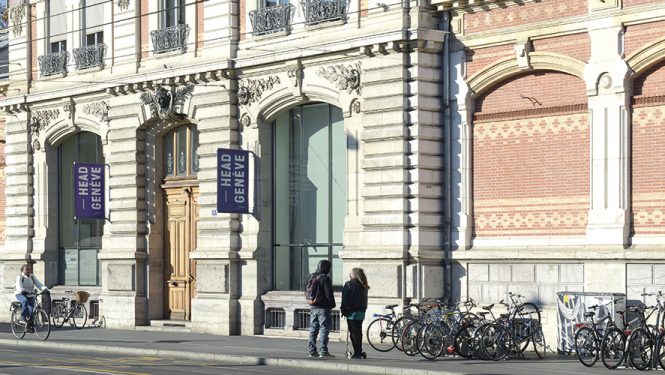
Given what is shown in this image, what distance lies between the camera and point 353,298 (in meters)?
26.5

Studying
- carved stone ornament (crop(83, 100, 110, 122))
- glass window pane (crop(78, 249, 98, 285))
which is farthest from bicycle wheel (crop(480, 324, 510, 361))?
glass window pane (crop(78, 249, 98, 285))

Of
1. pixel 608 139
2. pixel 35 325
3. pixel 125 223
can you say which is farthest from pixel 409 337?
pixel 125 223

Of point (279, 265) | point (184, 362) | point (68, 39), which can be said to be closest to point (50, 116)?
point (68, 39)

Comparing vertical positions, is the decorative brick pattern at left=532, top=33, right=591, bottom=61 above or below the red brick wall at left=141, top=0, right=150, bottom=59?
below

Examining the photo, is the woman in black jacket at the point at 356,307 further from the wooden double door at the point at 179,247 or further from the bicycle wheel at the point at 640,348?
the wooden double door at the point at 179,247

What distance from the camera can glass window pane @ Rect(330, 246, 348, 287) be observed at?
106ft

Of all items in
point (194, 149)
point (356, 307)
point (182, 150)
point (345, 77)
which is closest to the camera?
point (356, 307)

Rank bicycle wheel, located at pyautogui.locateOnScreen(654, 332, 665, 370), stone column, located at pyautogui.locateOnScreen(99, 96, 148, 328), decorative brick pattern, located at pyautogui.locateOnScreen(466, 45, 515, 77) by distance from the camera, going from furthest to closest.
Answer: stone column, located at pyautogui.locateOnScreen(99, 96, 148, 328)
decorative brick pattern, located at pyautogui.locateOnScreen(466, 45, 515, 77)
bicycle wheel, located at pyautogui.locateOnScreen(654, 332, 665, 370)

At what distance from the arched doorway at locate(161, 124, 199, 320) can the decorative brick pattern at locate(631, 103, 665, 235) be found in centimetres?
1256

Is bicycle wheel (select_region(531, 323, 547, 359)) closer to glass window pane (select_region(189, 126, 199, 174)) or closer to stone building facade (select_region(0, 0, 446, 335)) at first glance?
stone building facade (select_region(0, 0, 446, 335))

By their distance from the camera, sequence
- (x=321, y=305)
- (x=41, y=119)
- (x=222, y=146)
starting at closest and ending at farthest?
(x=321, y=305), (x=222, y=146), (x=41, y=119)

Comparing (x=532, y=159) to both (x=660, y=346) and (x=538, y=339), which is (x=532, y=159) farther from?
(x=660, y=346)

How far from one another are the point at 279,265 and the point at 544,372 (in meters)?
11.5

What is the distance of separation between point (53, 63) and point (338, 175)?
10.9m
